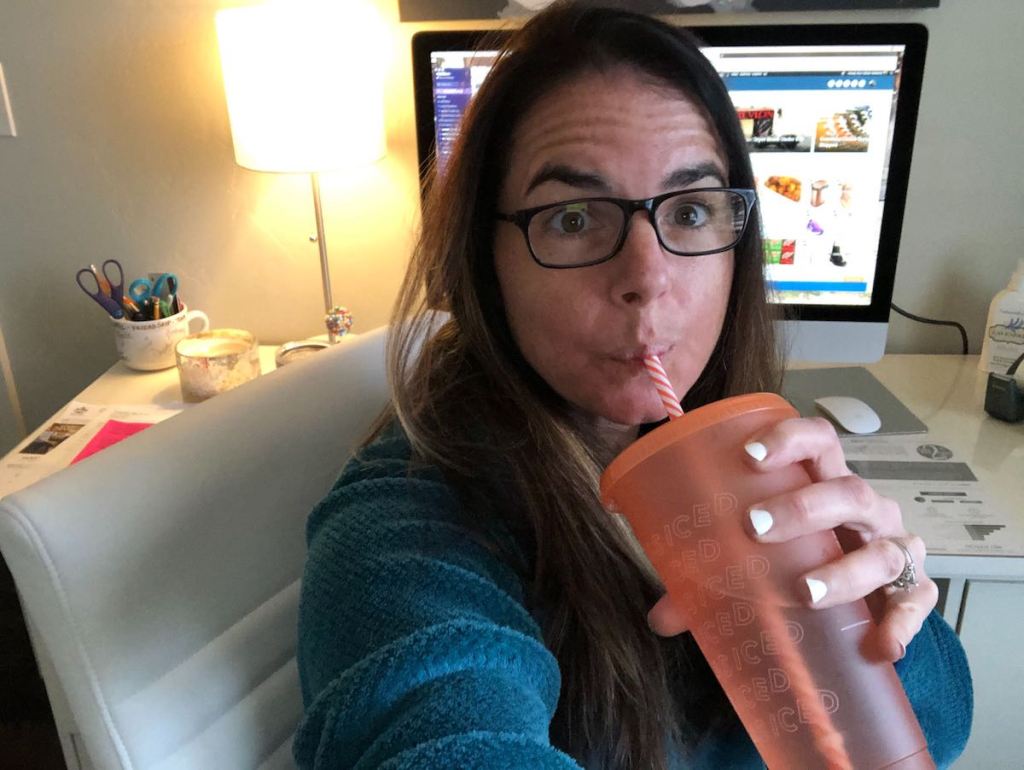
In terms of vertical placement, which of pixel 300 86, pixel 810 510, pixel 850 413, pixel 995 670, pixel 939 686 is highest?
pixel 300 86

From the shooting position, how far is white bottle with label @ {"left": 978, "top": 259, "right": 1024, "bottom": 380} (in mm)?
1244

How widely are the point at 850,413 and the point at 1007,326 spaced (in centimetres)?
32

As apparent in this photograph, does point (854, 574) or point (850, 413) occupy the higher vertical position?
point (854, 574)

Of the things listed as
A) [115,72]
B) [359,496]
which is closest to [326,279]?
[115,72]

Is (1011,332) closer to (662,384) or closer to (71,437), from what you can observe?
(662,384)

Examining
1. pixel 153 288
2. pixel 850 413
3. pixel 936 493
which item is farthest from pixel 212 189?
pixel 936 493

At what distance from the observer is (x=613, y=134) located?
0.68 meters

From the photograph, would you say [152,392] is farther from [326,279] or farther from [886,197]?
[886,197]

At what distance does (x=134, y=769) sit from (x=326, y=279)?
99cm

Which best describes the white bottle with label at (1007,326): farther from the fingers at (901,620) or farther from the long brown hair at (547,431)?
the fingers at (901,620)

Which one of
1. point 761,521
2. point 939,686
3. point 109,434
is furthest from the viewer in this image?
point 109,434

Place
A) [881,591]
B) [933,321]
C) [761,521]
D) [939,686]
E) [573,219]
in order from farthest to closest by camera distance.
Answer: [933,321] → [939,686] → [573,219] → [881,591] → [761,521]

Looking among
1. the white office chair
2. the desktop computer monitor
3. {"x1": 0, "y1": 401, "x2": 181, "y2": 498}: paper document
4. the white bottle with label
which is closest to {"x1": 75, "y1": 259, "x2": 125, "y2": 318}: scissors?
{"x1": 0, "y1": 401, "x2": 181, "y2": 498}: paper document

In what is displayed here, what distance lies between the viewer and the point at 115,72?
57.6 inches
